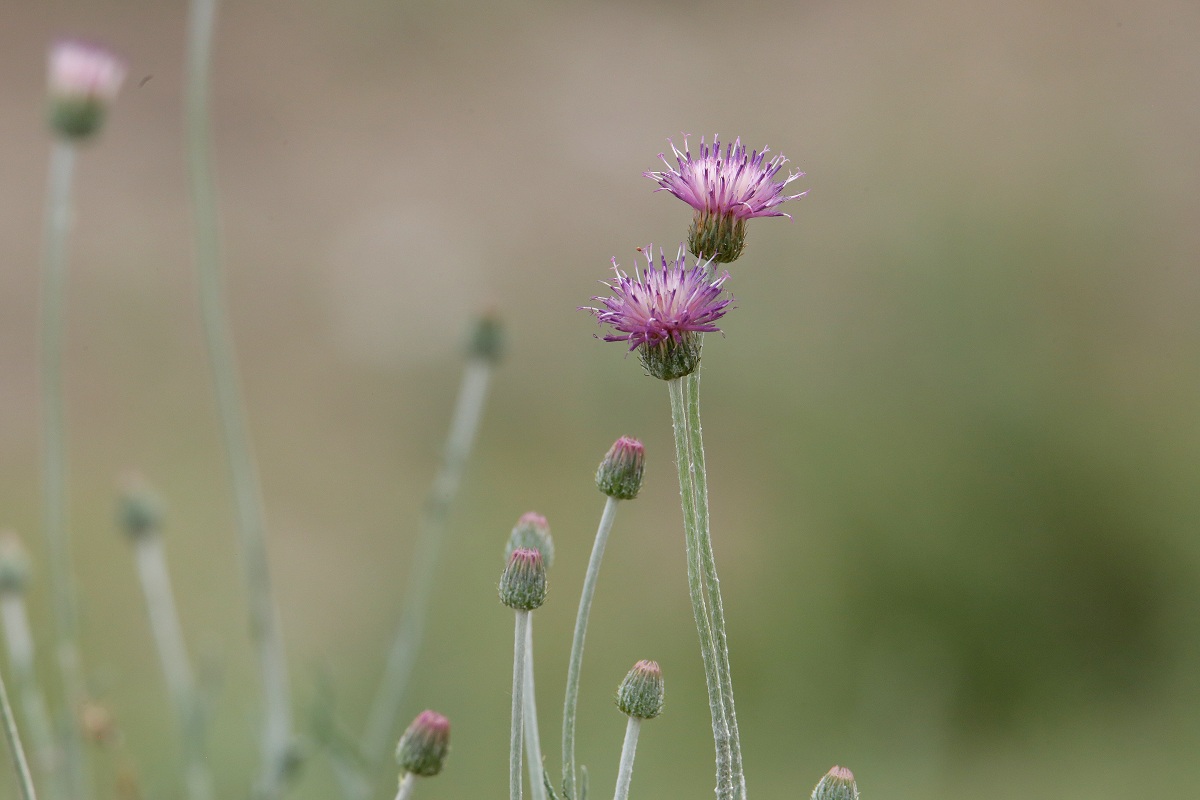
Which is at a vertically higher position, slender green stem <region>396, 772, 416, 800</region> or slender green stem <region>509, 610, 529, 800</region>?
slender green stem <region>509, 610, 529, 800</region>

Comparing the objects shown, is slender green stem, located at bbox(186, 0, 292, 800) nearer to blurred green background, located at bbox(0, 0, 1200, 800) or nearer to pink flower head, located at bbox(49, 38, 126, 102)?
pink flower head, located at bbox(49, 38, 126, 102)

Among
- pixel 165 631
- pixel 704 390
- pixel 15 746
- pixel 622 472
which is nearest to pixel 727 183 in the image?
pixel 622 472

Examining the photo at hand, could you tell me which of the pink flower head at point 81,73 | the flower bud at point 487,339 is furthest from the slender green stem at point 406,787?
the pink flower head at point 81,73

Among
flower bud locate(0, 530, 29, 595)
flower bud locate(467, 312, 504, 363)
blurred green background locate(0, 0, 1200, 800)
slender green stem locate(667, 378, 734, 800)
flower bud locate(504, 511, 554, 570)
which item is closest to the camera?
slender green stem locate(667, 378, 734, 800)

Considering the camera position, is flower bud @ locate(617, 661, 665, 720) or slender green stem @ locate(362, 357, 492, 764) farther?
slender green stem @ locate(362, 357, 492, 764)

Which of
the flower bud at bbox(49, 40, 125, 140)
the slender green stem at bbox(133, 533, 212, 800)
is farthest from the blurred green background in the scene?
the flower bud at bbox(49, 40, 125, 140)

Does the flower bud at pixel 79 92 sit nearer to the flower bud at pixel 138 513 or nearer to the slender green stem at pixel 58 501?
the slender green stem at pixel 58 501
